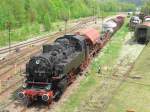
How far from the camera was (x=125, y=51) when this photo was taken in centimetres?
3975

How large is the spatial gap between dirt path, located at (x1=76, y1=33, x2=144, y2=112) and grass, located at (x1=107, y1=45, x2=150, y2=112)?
1.55ft

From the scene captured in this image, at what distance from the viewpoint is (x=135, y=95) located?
2355 centimetres

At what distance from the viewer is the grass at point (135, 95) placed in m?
21.2

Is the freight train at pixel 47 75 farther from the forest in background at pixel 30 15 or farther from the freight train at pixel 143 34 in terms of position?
the forest in background at pixel 30 15

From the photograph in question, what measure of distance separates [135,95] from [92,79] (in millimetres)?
4965

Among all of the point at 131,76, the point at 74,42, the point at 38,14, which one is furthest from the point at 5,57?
the point at 38,14

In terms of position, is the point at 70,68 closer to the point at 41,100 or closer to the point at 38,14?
the point at 41,100

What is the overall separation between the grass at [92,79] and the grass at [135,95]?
2134 mm

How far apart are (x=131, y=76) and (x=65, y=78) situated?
25.2ft

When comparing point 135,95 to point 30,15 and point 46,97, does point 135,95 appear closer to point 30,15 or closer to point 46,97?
point 46,97

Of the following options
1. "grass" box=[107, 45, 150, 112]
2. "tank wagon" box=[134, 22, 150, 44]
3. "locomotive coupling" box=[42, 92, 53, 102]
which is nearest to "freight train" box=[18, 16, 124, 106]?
"locomotive coupling" box=[42, 92, 53, 102]

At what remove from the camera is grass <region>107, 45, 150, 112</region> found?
21219 millimetres

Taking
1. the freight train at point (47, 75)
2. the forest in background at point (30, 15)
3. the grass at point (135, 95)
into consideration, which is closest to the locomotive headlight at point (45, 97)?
the freight train at point (47, 75)

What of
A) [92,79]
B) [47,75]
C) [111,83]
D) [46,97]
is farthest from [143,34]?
[46,97]
